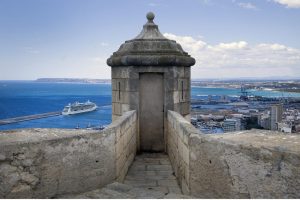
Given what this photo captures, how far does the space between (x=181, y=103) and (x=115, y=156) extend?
3676 millimetres

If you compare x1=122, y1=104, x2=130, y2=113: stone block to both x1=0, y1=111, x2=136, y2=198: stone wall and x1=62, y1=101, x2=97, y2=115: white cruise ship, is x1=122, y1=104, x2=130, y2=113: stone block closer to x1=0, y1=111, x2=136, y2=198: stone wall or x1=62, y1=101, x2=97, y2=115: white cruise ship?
x1=0, y1=111, x2=136, y2=198: stone wall

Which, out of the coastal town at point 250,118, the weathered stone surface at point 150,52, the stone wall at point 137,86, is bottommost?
the coastal town at point 250,118

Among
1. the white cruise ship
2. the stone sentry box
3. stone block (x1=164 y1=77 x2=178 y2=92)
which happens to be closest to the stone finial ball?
the stone sentry box

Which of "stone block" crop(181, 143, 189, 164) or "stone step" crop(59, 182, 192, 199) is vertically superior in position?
"stone block" crop(181, 143, 189, 164)

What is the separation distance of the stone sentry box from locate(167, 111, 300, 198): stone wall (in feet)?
10.6

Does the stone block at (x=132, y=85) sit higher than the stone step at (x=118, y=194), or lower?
higher

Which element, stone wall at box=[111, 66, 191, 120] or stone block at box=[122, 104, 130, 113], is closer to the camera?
stone wall at box=[111, 66, 191, 120]

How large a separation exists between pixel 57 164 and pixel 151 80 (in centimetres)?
409

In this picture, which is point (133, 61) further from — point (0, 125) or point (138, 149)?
point (0, 125)

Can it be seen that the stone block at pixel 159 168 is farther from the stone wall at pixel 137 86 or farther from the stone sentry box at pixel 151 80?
the stone wall at pixel 137 86

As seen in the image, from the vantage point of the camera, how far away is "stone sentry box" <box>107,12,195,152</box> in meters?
7.32

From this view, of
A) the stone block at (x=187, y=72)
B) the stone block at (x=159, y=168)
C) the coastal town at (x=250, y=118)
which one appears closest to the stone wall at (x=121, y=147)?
the stone block at (x=159, y=168)

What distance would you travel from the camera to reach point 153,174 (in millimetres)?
5926

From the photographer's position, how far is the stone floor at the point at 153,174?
5258mm
